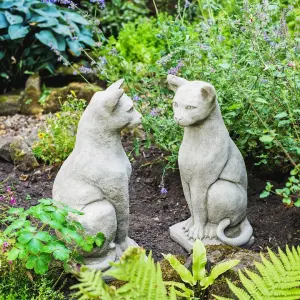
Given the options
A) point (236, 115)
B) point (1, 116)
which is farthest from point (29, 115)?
point (236, 115)

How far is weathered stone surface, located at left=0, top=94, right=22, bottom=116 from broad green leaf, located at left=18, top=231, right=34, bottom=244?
14.3 feet

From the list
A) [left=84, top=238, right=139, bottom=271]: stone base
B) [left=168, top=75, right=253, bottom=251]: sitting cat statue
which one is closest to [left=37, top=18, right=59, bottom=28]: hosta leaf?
[left=168, top=75, right=253, bottom=251]: sitting cat statue

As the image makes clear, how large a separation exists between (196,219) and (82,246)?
3.61 ft

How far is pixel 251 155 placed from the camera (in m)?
5.43

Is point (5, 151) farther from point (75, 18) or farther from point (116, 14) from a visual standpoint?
point (116, 14)

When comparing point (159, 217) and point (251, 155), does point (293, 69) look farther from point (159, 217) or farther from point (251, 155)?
point (159, 217)

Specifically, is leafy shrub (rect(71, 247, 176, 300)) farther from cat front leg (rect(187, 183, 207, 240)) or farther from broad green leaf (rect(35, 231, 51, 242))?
cat front leg (rect(187, 183, 207, 240))

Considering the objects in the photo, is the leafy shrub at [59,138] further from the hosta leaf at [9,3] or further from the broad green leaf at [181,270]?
the hosta leaf at [9,3]

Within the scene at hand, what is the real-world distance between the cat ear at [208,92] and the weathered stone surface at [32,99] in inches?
158

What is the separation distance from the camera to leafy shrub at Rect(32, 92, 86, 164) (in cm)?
576

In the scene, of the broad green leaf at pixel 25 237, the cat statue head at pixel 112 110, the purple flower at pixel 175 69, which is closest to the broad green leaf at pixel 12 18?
the purple flower at pixel 175 69

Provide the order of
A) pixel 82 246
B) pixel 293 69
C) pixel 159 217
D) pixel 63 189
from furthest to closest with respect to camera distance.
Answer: pixel 159 217, pixel 293 69, pixel 63 189, pixel 82 246

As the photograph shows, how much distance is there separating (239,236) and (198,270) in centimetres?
91

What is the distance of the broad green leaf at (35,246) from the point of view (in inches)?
132
